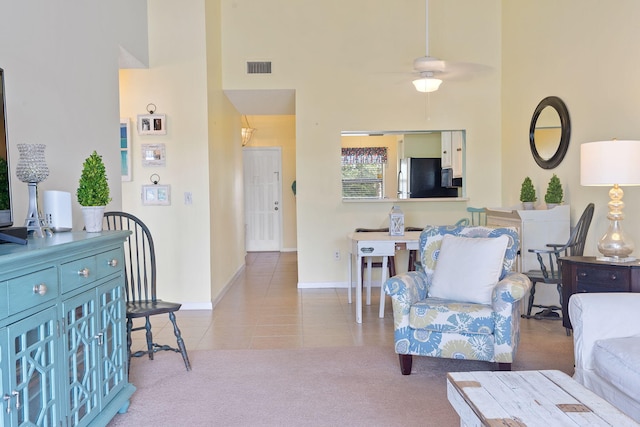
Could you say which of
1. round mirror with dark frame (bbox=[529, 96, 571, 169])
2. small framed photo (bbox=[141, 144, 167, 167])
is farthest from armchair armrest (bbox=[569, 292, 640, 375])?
small framed photo (bbox=[141, 144, 167, 167])

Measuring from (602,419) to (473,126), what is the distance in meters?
4.57

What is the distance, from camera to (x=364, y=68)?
5.47 meters

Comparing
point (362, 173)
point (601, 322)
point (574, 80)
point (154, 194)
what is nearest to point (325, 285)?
point (362, 173)

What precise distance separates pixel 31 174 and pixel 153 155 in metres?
2.67

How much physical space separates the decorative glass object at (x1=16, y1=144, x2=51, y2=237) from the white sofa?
96.2 inches

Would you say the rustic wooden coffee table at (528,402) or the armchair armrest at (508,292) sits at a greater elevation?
the armchair armrest at (508,292)

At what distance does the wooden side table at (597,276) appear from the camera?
2801 millimetres

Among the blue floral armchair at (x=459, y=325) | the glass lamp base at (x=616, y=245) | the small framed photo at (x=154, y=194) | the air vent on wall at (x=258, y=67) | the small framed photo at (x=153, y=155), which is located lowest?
the blue floral armchair at (x=459, y=325)

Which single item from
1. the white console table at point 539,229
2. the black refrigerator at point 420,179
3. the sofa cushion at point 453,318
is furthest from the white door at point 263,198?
the sofa cushion at point 453,318

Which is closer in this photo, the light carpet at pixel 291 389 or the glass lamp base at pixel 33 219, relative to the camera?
the glass lamp base at pixel 33 219

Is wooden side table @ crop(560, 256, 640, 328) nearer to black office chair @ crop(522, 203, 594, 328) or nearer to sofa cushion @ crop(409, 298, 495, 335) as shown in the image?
black office chair @ crop(522, 203, 594, 328)

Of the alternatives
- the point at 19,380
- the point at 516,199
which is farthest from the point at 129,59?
the point at 516,199

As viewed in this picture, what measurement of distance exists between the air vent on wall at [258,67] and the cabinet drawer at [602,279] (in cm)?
388

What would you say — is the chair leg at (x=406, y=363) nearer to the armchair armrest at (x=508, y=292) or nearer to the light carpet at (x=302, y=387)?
the light carpet at (x=302, y=387)
